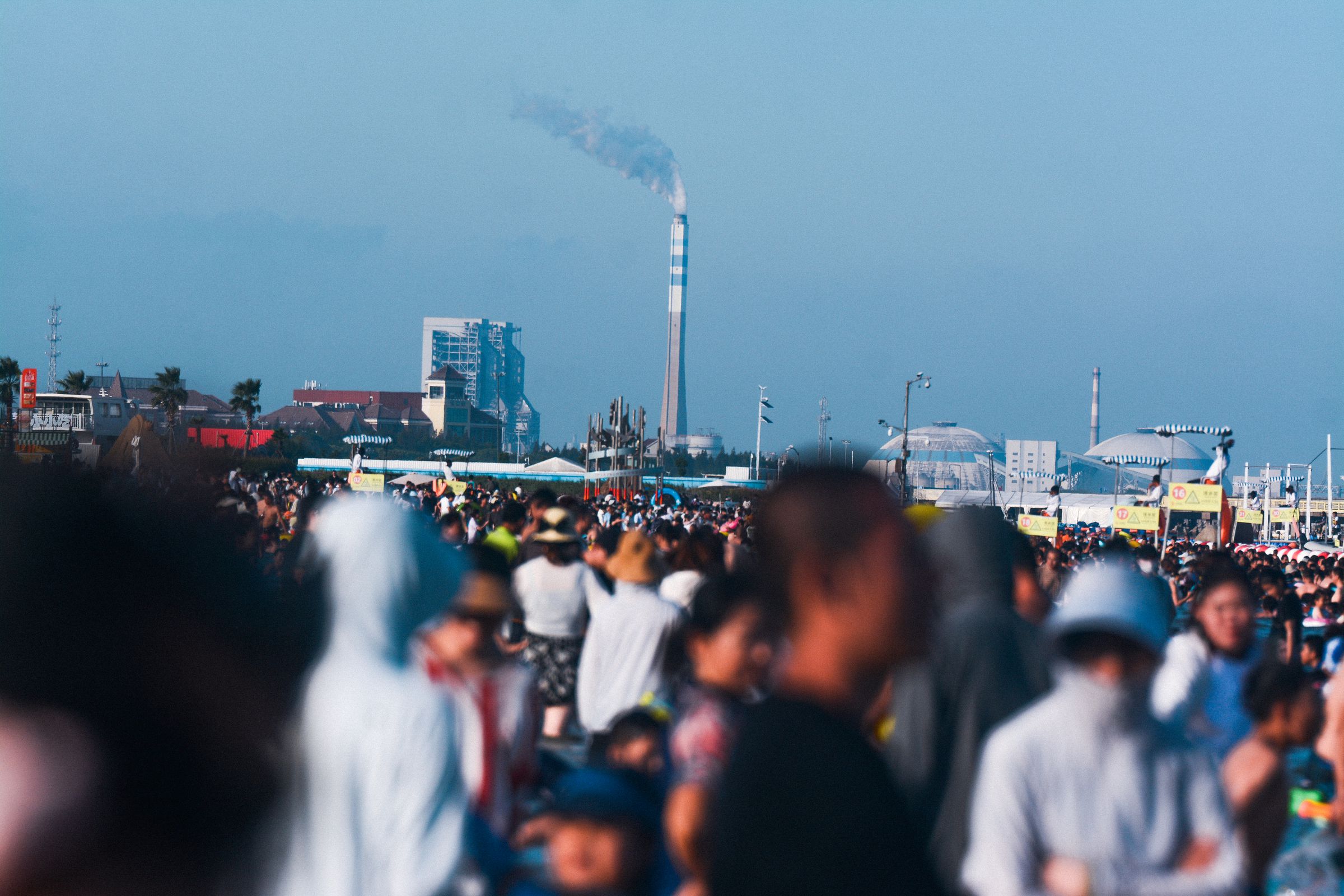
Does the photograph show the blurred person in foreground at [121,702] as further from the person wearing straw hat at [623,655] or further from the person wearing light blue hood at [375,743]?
the person wearing straw hat at [623,655]

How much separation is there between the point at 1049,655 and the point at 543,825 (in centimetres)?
138

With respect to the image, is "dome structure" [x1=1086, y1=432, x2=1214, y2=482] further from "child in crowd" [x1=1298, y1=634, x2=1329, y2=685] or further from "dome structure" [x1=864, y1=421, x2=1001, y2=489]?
"child in crowd" [x1=1298, y1=634, x2=1329, y2=685]

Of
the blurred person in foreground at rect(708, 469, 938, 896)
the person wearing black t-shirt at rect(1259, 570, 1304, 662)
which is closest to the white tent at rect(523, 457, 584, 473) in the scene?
the person wearing black t-shirt at rect(1259, 570, 1304, 662)

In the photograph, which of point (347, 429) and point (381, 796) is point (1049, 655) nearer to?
point (381, 796)

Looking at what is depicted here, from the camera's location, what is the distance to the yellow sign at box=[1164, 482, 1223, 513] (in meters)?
23.1

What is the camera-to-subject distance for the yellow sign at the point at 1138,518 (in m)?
25.8

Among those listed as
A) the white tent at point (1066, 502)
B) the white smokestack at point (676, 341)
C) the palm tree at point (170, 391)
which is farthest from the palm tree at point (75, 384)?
the white smokestack at point (676, 341)

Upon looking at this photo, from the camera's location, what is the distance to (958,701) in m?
3.22

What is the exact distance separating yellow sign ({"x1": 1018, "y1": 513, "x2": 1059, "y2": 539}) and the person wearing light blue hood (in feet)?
75.9

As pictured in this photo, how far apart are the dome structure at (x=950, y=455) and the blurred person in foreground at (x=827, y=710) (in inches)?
4805

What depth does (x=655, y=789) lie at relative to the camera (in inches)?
133

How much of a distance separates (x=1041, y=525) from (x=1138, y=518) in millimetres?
2356

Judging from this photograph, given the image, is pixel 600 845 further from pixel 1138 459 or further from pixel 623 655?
pixel 1138 459

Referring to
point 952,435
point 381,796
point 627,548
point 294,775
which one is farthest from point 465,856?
point 952,435
